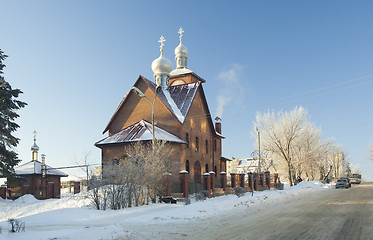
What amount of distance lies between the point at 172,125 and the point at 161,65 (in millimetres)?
8926

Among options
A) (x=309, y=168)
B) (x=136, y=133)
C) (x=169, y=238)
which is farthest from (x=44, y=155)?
(x=309, y=168)

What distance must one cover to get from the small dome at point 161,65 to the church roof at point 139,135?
26.1ft

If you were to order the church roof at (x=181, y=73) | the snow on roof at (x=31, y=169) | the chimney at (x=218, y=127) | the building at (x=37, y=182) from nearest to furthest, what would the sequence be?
the building at (x=37, y=182), the snow on roof at (x=31, y=169), the chimney at (x=218, y=127), the church roof at (x=181, y=73)

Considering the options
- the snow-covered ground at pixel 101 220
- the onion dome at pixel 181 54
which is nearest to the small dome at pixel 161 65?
the onion dome at pixel 181 54

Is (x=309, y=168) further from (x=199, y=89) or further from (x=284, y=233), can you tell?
(x=284, y=233)

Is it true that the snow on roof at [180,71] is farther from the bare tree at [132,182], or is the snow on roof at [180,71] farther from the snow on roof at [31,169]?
the bare tree at [132,182]

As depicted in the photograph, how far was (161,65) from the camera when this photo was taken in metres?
34.4

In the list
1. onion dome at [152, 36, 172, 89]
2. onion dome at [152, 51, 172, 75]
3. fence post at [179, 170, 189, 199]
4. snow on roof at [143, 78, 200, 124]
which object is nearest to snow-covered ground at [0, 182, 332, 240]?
fence post at [179, 170, 189, 199]

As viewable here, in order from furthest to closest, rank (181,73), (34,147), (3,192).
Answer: (181,73), (34,147), (3,192)

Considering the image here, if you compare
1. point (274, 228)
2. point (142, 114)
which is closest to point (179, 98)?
point (142, 114)

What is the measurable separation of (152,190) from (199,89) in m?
16.7

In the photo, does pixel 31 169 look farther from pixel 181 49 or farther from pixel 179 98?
pixel 181 49

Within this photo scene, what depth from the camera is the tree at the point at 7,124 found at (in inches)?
911

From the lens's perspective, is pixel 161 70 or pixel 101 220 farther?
pixel 161 70
